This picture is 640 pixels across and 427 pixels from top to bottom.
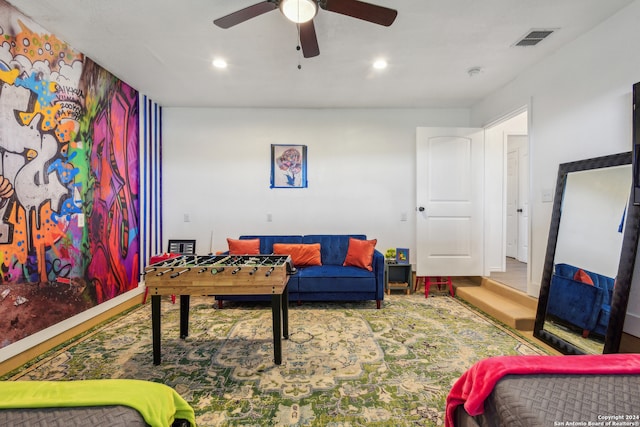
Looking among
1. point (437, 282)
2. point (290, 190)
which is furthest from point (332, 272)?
point (437, 282)

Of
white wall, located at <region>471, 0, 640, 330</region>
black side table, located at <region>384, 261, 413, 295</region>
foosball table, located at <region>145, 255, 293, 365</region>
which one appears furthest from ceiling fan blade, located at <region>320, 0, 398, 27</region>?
black side table, located at <region>384, 261, 413, 295</region>

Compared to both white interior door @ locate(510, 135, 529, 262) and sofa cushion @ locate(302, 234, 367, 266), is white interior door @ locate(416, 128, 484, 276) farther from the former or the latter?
white interior door @ locate(510, 135, 529, 262)

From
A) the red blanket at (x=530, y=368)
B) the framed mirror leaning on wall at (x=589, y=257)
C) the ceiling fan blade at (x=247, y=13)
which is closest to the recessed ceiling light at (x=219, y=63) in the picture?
the ceiling fan blade at (x=247, y=13)

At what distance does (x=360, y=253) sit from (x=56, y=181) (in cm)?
318

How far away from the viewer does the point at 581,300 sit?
2281 mm

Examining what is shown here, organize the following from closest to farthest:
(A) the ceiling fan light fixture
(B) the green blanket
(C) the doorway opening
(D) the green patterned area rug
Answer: (B) the green blanket → (D) the green patterned area rug → (A) the ceiling fan light fixture → (C) the doorway opening

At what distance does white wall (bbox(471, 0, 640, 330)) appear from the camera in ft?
7.04

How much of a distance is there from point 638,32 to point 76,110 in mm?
4769

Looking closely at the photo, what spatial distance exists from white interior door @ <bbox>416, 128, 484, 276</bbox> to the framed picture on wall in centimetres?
165

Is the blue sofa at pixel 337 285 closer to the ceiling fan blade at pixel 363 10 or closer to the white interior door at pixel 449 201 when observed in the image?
the white interior door at pixel 449 201

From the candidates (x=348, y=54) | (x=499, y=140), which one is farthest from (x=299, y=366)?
(x=499, y=140)

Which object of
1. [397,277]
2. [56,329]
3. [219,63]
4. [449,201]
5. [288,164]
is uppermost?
[219,63]

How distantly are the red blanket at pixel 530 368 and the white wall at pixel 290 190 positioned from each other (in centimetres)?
316

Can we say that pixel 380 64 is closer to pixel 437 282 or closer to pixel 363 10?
pixel 363 10
